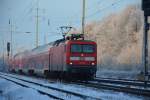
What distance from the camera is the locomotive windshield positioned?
33094 millimetres

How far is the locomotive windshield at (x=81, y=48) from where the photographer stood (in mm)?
33094

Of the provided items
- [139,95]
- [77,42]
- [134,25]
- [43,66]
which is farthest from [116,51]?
[139,95]

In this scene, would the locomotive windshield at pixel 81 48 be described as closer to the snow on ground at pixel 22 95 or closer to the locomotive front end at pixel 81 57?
the locomotive front end at pixel 81 57

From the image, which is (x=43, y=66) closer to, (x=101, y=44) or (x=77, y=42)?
(x=77, y=42)

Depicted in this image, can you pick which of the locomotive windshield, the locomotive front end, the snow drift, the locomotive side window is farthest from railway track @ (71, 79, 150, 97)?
the snow drift

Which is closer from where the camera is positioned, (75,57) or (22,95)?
(22,95)

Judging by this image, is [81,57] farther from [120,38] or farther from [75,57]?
[120,38]

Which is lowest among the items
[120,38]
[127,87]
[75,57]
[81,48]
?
[127,87]

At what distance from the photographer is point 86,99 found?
55.9 feet

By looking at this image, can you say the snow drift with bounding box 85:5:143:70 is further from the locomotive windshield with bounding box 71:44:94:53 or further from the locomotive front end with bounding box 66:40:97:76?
the locomotive front end with bounding box 66:40:97:76

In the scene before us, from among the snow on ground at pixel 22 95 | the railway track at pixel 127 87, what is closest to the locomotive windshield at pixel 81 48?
the railway track at pixel 127 87

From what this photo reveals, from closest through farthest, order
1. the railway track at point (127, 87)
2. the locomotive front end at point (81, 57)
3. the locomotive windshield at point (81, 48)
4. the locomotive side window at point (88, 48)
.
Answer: the railway track at point (127, 87) → the locomotive front end at point (81, 57) → the locomotive windshield at point (81, 48) → the locomotive side window at point (88, 48)

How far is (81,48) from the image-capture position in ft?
109

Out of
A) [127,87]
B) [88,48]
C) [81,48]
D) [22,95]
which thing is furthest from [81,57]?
[22,95]
